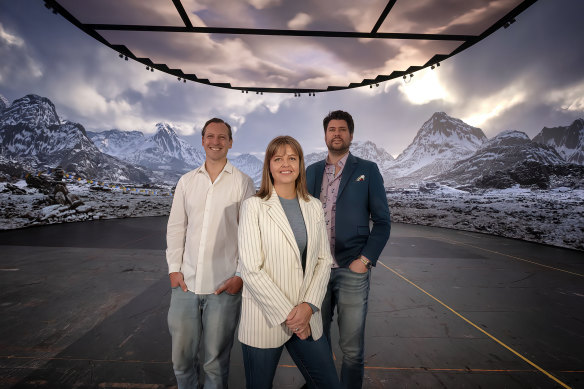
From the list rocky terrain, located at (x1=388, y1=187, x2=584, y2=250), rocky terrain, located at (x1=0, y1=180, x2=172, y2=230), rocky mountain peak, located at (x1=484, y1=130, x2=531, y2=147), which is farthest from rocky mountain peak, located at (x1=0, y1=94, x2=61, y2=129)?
rocky mountain peak, located at (x1=484, y1=130, x2=531, y2=147)

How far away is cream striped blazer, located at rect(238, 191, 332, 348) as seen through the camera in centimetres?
95

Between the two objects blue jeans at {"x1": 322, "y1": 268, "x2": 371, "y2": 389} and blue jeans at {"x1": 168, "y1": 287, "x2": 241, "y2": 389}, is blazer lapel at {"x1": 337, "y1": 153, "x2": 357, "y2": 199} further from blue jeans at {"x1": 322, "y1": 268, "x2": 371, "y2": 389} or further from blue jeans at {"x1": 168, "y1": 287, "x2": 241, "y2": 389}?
blue jeans at {"x1": 168, "y1": 287, "x2": 241, "y2": 389}

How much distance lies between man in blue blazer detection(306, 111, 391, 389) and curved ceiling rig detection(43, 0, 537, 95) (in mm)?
1995

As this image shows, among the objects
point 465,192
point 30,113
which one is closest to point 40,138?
point 30,113

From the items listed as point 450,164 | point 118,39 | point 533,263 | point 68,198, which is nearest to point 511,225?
point 533,263

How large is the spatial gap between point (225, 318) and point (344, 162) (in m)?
1.27

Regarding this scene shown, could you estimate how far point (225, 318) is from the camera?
1256 mm

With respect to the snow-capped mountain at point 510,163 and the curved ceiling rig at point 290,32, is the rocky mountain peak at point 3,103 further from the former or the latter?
the snow-capped mountain at point 510,163

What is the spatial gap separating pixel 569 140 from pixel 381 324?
32.3 feet

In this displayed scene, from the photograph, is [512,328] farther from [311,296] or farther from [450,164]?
[450,164]

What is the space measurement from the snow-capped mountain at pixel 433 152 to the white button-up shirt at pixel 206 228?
1530cm

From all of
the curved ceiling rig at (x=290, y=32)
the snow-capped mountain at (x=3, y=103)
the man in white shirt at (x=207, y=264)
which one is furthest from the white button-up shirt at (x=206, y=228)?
the snow-capped mountain at (x=3, y=103)

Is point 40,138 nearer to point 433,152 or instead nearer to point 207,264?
point 207,264

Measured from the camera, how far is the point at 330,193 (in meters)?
1.56
